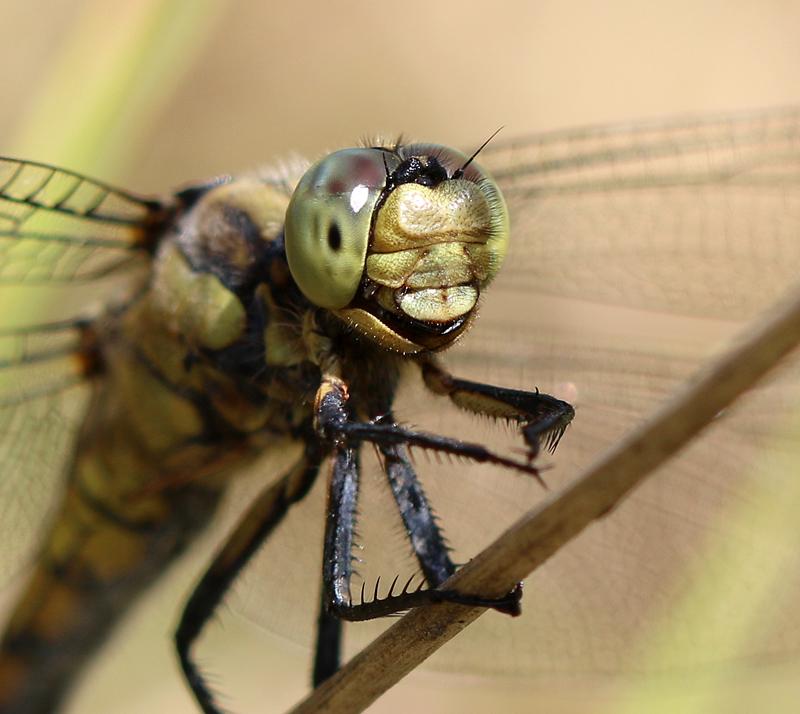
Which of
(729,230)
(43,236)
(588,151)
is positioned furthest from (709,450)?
(43,236)

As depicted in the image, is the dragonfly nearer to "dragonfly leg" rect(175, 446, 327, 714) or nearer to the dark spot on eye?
"dragonfly leg" rect(175, 446, 327, 714)

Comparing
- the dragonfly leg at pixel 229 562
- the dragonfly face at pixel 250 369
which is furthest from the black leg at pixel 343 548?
the dragonfly leg at pixel 229 562

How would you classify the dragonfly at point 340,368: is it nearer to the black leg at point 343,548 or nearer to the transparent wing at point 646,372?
the transparent wing at point 646,372

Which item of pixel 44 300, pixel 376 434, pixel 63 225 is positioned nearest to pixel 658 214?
pixel 376 434

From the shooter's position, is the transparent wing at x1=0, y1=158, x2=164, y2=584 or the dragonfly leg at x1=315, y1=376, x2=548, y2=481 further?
the transparent wing at x1=0, y1=158, x2=164, y2=584

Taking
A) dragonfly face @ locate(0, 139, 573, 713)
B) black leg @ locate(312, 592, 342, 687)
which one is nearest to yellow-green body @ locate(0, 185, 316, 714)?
dragonfly face @ locate(0, 139, 573, 713)

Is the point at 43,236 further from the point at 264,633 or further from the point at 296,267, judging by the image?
the point at 264,633
